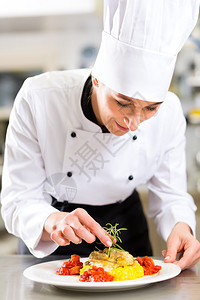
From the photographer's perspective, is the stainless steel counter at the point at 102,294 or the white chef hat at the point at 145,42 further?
the white chef hat at the point at 145,42

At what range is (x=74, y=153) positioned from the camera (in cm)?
157

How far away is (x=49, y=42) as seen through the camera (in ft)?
15.6

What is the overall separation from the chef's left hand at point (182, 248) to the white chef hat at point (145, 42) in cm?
41

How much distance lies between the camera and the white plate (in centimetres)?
104

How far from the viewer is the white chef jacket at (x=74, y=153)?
153 cm

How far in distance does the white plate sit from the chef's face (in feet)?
1.26

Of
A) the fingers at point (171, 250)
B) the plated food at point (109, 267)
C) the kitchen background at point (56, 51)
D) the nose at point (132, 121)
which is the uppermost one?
the nose at point (132, 121)

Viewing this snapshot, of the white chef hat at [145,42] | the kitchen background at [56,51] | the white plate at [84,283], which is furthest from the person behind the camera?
the kitchen background at [56,51]

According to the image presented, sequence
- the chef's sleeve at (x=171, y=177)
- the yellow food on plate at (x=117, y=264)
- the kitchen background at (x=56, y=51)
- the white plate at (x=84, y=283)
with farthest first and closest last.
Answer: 1. the kitchen background at (x=56, y=51)
2. the chef's sleeve at (x=171, y=177)
3. the yellow food on plate at (x=117, y=264)
4. the white plate at (x=84, y=283)

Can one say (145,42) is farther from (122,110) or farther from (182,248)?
(182,248)

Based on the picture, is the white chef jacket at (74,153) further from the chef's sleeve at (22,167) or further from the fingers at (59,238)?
the fingers at (59,238)

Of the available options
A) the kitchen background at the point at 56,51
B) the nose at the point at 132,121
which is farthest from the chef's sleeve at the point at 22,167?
the kitchen background at the point at 56,51

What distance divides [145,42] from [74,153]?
18.7 inches

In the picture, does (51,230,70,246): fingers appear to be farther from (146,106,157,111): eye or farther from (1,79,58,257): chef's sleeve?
(146,106,157,111): eye
